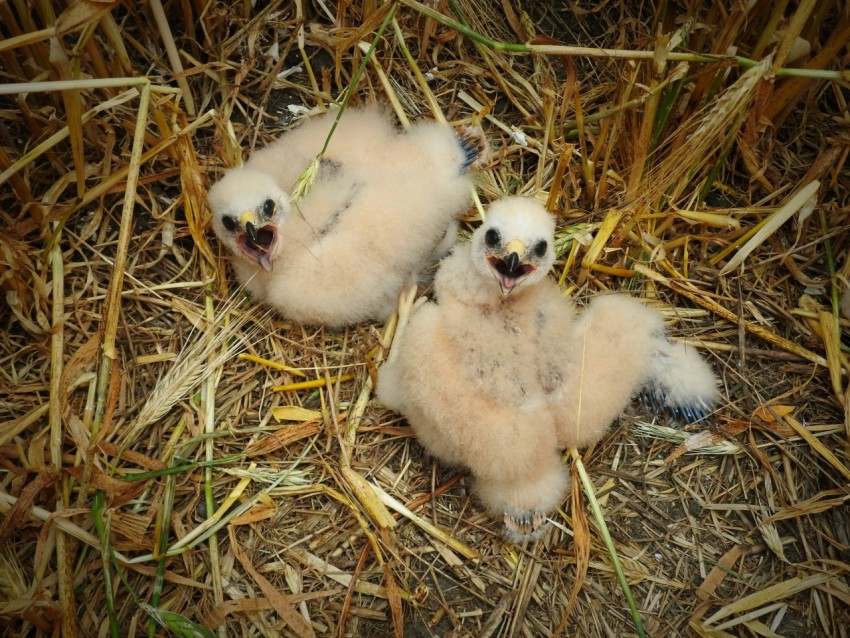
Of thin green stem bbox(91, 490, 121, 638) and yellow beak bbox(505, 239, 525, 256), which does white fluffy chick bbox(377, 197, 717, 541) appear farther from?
thin green stem bbox(91, 490, 121, 638)

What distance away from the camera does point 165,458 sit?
77.4 inches

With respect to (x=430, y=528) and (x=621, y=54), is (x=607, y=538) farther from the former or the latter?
(x=621, y=54)

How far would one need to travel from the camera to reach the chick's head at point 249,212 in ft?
6.66

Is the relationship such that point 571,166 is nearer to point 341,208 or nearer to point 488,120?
point 488,120

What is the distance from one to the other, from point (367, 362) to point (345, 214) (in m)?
0.52

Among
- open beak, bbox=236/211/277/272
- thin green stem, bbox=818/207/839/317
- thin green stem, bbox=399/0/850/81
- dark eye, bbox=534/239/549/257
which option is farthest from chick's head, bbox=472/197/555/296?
thin green stem, bbox=818/207/839/317

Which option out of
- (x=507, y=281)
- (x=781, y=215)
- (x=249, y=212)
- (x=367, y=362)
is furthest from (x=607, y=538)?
(x=249, y=212)

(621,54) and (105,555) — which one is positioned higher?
(621,54)

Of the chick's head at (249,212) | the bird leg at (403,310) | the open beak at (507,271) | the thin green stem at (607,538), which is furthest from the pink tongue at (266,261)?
the thin green stem at (607,538)

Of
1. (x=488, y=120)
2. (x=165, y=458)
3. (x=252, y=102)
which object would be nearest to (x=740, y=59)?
(x=488, y=120)

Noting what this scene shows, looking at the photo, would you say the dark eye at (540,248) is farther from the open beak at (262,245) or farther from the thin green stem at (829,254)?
the thin green stem at (829,254)

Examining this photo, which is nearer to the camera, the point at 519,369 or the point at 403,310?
the point at 519,369

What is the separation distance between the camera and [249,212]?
6.64 ft

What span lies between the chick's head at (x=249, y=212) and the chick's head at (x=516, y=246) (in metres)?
0.71
